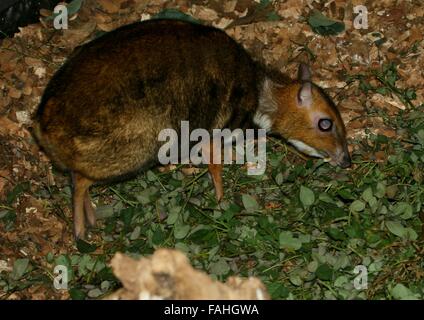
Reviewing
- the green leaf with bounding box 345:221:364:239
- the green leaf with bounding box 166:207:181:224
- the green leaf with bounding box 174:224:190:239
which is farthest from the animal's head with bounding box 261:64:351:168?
the green leaf with bounding box 174:224:190:239

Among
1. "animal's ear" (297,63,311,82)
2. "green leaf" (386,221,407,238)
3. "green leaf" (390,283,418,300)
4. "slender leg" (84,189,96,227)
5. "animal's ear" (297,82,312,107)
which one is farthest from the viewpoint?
"animal's ear" (297,63,311,82)

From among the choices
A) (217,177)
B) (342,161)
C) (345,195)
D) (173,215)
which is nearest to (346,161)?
(342,161)

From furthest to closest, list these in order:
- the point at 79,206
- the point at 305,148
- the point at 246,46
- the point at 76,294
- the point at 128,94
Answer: the point at 246,46 < the point at 305,148 < the point at 79,206 < the point at 128,94 < the point at 76,294

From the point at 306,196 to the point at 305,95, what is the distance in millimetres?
938

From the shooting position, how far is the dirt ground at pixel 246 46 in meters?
6.53

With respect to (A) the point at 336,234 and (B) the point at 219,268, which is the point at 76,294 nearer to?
(B) the point at 219,268

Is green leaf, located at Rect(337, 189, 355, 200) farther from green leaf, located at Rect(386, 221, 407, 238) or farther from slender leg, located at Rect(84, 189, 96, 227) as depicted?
slender leg, located at Rect(84, 189, 96, 227)

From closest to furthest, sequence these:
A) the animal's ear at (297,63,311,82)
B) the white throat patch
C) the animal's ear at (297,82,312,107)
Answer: the animal's ear at (297,82,312,107)
the animal's ear at (297,63,311,82)
the white throat patch

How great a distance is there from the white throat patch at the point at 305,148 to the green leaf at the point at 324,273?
1493mm

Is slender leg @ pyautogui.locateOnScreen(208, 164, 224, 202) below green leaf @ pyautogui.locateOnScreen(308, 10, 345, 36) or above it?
below

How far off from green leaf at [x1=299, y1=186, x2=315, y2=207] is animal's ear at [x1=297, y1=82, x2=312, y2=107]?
0.87 meters

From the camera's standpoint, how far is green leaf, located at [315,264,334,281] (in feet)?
17.9

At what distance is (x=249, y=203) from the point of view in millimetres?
6219
